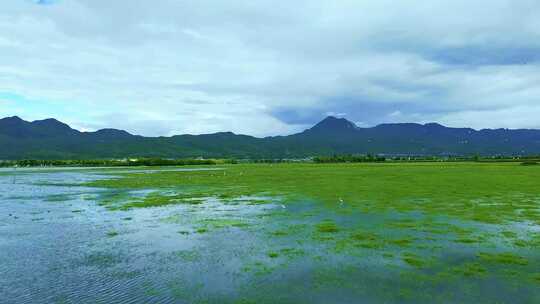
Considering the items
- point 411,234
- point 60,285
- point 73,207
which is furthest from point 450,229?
point 73,207

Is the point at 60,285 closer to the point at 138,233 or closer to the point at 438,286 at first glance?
the point at 138,233

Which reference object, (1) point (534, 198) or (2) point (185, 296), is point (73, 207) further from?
(1) point (534, 198)

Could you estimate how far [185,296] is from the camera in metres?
14.1

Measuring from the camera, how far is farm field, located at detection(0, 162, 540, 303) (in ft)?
47.2

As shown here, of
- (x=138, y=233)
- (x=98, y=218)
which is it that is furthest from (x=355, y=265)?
(x=98, y=218)

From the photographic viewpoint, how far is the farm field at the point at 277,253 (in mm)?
14375

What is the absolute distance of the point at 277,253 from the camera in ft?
64.7

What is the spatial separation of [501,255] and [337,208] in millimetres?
15714

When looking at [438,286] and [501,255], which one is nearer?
[438,286]

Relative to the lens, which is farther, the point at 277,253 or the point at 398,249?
the point at 398,249

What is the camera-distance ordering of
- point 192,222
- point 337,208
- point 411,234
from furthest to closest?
point 337,208
point 192,222
point 411,234

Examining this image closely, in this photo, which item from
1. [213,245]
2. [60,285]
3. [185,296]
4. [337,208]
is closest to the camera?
[185,296]

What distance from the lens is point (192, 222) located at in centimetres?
2850

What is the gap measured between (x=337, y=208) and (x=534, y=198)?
827 inches
